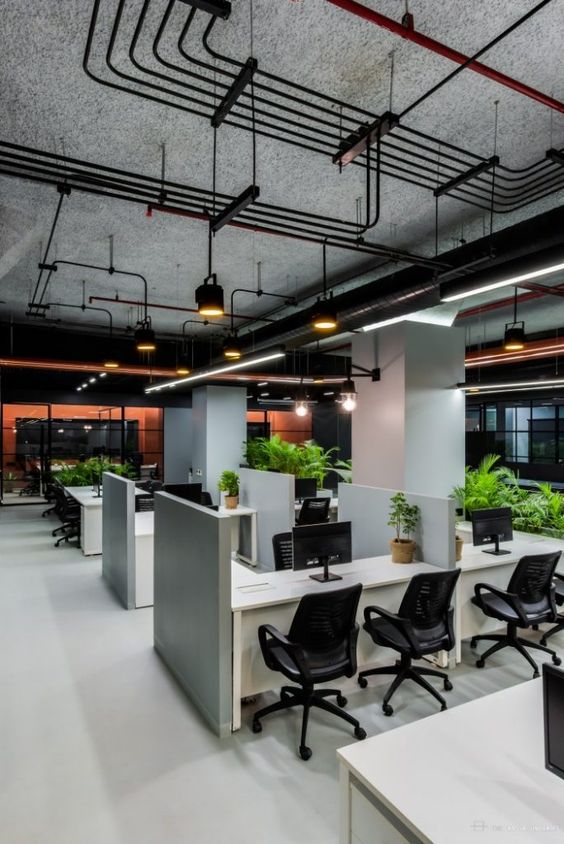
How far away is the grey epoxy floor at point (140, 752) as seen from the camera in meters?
2.60

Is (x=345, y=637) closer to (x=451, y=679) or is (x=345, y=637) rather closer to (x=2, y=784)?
(x=451, y=679)

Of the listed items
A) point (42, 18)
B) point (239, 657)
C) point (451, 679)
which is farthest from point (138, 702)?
point (42, 18)

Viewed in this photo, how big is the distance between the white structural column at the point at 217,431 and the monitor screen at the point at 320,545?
8018mm

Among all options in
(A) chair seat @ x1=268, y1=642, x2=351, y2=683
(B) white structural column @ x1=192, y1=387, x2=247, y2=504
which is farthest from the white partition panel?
(B) white structural column @ x1=192, y1=387, x2=247, y2=504

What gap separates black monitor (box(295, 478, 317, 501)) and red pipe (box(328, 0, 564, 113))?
657 cm

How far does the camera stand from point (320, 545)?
4.20 m

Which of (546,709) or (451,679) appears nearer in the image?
(546,709)

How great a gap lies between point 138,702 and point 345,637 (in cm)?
168

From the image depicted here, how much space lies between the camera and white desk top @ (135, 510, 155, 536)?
5.77 m

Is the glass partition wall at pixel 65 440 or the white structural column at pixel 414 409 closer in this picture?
the white structural column at pixel 414 409

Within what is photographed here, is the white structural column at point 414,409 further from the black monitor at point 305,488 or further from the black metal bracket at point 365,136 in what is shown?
the black metal bracket at point 365,136

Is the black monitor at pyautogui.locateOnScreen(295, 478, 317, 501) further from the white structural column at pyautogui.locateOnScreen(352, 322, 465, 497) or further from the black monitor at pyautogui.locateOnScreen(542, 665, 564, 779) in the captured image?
the black monitor at pyautogui.locateOnScreen(542, 665, 564, 779)

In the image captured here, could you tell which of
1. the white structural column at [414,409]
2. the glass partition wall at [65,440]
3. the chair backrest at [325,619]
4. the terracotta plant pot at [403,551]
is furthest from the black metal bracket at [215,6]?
the glass partition wall at [65,440]

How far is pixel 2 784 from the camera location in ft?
9.60
